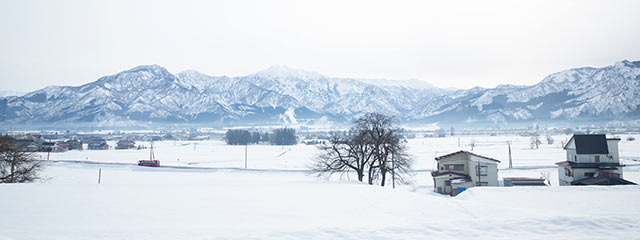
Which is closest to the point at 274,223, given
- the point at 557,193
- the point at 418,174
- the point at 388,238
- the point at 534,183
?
the point at 388,238

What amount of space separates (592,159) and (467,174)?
10147mm

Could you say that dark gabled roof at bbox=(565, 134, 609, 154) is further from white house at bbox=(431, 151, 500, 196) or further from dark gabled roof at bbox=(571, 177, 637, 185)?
white house at bbox=(431, 151, 500, 196)

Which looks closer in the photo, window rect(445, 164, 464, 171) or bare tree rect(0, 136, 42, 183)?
bare tree rect(0, 136, 42, 183)

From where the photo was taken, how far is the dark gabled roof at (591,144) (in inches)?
1200

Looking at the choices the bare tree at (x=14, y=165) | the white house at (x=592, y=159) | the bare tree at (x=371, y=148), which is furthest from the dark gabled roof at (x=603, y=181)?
the bare tree at (x=14, y=165)

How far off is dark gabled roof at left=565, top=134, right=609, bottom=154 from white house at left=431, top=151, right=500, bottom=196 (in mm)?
6817

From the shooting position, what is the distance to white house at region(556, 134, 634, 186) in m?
29.7

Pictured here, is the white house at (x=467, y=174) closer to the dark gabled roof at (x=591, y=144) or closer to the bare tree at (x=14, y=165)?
Answer: the dark gabled roof at (x=591, y=144)

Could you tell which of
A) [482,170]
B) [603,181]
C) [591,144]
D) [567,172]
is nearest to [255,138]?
[482,170]

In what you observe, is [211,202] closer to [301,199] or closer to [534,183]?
[301,199]

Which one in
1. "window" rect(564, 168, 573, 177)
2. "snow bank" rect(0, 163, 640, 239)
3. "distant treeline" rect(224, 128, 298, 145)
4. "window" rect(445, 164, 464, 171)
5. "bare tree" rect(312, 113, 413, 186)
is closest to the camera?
"snow bank" rect(0, 163, 640, 239)

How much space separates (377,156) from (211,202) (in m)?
14.4

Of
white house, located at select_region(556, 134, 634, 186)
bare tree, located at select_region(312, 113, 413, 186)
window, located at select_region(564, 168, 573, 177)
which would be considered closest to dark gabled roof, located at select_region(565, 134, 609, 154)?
white house, located at select_region(556, 134, 634, 186)

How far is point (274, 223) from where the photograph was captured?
37.1 feet
